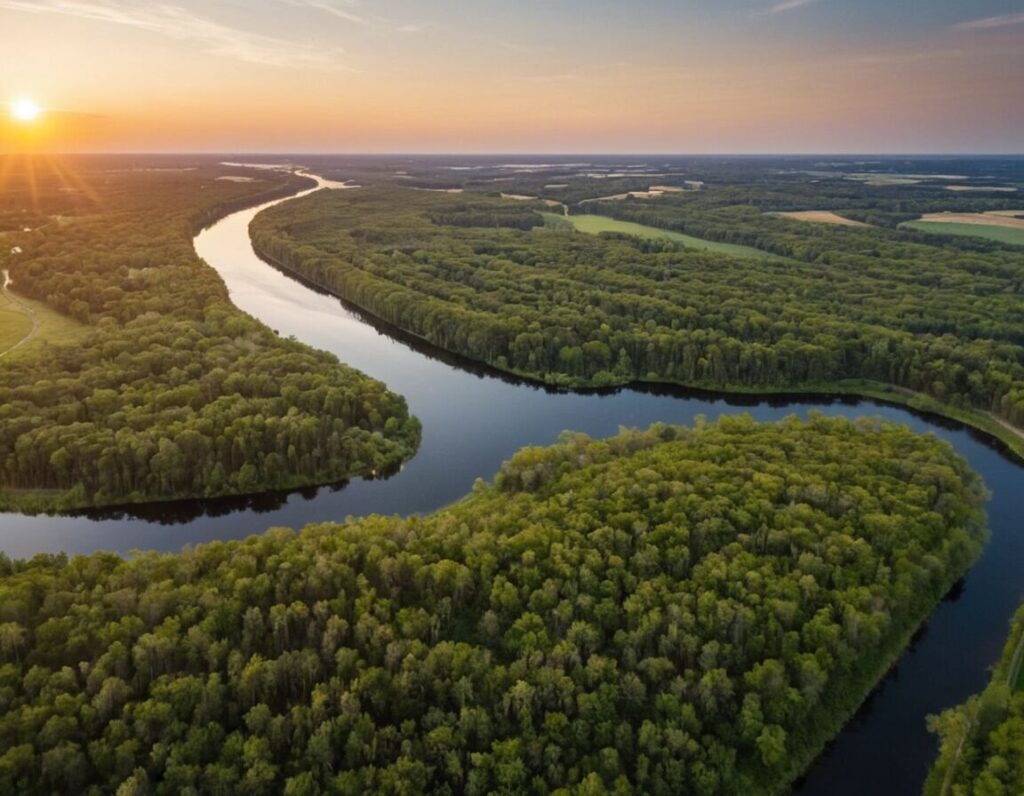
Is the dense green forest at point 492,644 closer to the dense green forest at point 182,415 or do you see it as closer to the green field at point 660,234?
the dense green forest at point 182,415

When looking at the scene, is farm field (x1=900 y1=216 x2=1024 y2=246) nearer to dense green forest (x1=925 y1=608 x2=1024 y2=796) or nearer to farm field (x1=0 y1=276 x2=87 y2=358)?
dense green forest (x1=925 y1=608 x2=1024 y2=796)

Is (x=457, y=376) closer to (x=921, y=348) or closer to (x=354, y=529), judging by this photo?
(x=354, y=529)

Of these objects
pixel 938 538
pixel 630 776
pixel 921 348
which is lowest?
pixel 630 776

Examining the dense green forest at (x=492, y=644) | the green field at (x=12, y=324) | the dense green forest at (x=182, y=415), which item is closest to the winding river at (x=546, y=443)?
the dense green forest at (x=492, y=644)

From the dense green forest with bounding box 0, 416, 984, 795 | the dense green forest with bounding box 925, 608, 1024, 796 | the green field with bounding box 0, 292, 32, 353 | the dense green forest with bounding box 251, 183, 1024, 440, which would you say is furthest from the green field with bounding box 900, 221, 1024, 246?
the green field with bounding box 0, 292, 32, 353

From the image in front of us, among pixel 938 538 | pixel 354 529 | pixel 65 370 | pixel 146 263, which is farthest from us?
pixel 146 263

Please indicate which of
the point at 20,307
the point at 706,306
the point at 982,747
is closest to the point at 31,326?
the point at 20,307

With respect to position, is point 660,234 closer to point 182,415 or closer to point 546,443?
point 546,443

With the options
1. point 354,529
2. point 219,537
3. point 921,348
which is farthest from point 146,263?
point 921,348
